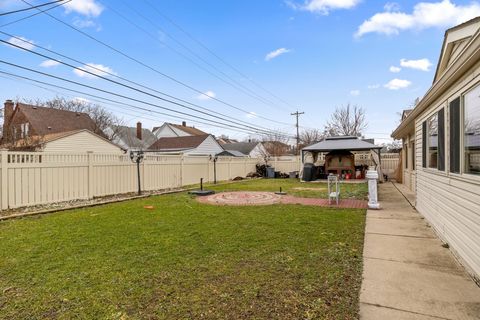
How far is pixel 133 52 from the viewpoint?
43.7 ft

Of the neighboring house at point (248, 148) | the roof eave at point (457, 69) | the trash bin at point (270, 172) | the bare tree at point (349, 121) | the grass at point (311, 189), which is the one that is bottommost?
the grass at point (311, 189)

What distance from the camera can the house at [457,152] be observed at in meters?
3.26

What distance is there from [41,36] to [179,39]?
6.03 m

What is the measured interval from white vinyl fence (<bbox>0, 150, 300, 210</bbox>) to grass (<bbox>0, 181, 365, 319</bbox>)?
1.44 m

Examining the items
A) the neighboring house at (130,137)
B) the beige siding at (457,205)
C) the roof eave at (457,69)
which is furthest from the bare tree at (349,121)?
the roof eave at (457,69)

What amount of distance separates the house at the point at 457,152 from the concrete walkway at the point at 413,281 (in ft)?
0.96

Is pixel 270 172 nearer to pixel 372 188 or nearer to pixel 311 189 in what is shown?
pixel 311 189

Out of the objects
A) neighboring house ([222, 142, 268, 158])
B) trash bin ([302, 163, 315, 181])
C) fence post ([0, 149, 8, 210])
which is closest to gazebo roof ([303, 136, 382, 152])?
trash bin ([302, 163, 315, 181])

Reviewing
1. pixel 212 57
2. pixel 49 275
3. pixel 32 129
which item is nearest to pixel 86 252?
pixel 49 275

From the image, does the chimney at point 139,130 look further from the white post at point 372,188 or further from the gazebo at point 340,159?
the white post at point 372,188

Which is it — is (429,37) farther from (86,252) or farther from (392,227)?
(86,252)

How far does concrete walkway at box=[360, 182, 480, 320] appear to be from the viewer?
96.7 inches

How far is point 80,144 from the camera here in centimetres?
2086

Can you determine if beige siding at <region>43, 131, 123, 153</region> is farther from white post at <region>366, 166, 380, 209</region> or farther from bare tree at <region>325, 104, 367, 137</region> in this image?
bare tree at <region>325, 104, 367, 137</region>
